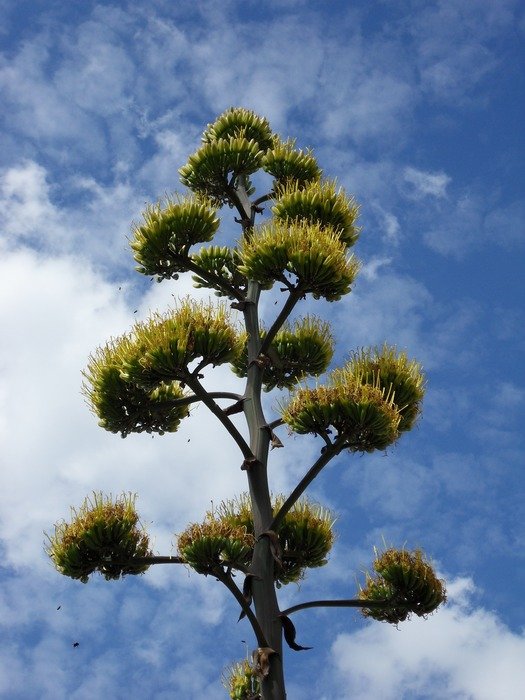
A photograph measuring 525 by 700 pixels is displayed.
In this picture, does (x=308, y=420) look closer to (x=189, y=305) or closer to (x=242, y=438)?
(x=242, y=438)

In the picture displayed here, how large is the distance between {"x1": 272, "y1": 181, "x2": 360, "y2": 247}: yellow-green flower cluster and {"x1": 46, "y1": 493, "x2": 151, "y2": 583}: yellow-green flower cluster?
2.89 m

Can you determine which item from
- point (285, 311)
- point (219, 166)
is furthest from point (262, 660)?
point (219, 166)

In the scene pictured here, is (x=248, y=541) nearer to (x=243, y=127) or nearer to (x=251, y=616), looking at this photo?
(x=251, y=616)

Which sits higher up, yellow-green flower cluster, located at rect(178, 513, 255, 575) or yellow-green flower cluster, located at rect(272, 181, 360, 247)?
yellow-green flower cluster, located at rect(272, 181, 360, 247)

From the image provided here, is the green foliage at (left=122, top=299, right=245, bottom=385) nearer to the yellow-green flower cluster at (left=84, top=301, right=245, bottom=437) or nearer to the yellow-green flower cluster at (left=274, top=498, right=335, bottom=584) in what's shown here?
the yellow-green flower cluster at (left=84, top=301, right=245, bottom=437)

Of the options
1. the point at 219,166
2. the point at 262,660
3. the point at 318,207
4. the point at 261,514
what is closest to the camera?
the point at 262,660

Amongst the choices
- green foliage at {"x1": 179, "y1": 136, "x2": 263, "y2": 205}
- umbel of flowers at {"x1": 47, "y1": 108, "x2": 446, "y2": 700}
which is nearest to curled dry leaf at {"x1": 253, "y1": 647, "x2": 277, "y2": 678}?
umbel of flowers at {"x1": 47, "y1": 108, "x2": 446, "y2": 700}

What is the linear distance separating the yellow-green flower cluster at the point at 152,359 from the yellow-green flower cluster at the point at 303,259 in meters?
0.52

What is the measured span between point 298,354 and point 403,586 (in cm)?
230

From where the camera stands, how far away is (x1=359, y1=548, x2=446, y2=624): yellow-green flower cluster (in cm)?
630

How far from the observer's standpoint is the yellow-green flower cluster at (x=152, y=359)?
605 centimetres

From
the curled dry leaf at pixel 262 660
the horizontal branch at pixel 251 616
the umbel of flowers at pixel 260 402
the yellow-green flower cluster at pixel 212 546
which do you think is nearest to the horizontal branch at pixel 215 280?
the umbel of flowers at pixel 260 402

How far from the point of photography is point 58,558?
6.35 meters

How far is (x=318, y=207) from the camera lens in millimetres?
7062
